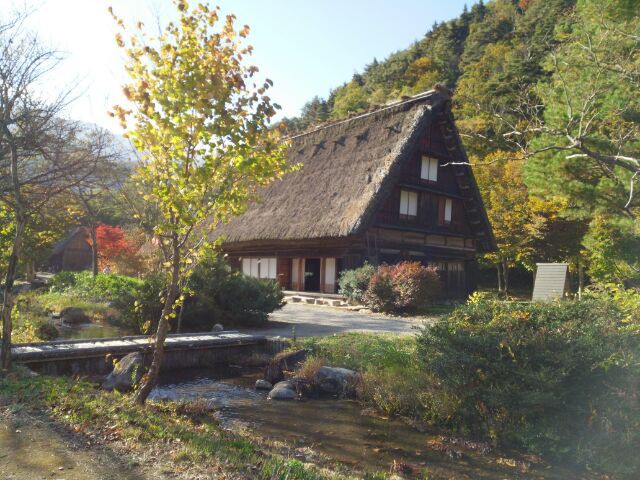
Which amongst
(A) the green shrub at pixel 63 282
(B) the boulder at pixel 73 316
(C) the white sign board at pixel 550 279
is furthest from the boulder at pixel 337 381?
(A) the green shrub at pixel 63 282

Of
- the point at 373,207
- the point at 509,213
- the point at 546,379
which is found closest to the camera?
the point at 546,379

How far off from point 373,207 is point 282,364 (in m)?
10.4

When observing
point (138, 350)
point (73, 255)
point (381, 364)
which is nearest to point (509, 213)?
point (381, 364)

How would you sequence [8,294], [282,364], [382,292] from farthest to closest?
[382,292]
[282,364]
[8,294]

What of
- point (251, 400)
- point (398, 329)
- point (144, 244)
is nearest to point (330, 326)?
point (398, 329)

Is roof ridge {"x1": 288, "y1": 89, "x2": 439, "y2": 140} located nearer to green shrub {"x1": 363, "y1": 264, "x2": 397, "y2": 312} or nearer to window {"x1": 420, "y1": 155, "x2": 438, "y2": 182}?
window {"x1": 420, "y1": 155, "x2": 438, "y2": 182}

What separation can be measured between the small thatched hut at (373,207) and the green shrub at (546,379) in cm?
1136

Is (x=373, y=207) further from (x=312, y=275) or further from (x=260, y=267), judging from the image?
(x=260, y=267)

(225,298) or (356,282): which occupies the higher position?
(356,282)

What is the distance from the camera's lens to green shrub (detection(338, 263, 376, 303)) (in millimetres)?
17533

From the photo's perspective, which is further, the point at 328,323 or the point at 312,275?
the point at 312,275

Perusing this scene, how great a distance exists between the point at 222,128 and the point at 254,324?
30.4ft

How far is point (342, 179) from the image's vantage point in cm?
2123

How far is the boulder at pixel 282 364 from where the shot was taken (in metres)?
9.12
